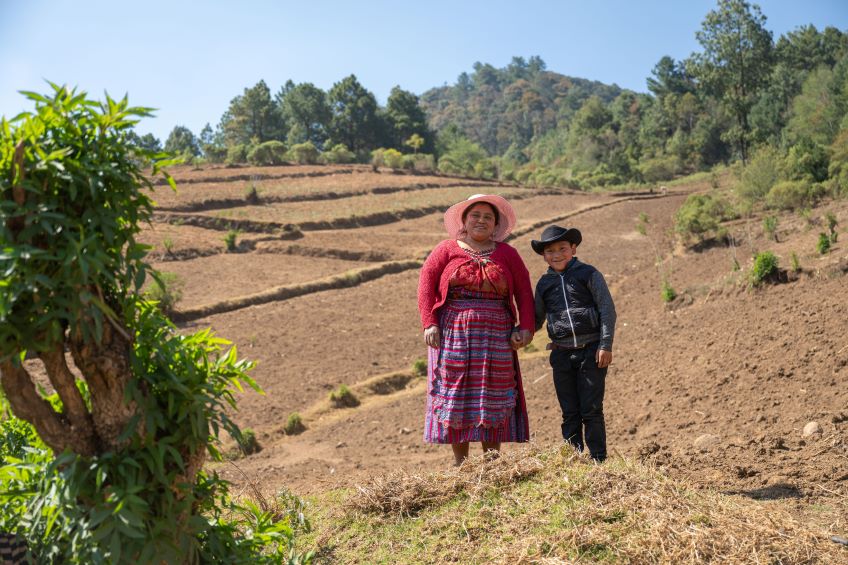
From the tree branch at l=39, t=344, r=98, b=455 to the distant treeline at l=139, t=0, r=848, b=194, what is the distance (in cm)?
1441

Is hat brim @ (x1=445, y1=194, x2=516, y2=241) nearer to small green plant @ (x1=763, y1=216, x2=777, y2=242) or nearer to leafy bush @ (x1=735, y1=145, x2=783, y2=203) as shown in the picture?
small green plant @ (x1=763, y1=216, x2=777, y2=242)

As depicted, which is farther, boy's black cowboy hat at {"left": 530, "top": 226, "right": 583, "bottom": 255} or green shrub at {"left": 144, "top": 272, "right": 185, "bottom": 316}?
green shrub at {"left": 144, "top": 272, "right": 185, "bottom": 316}

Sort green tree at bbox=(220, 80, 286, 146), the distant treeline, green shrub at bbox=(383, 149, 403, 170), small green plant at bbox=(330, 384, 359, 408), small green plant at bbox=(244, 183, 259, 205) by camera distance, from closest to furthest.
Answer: small green plant at bbox=(330, 384, 359, 408) → small green plant at bbox=(244, 183, 259, 205) → the distant treeline → green shrub at bbox=(383, 149, 403, 170) → green tree at bbox=(220, 80, 286, 146)

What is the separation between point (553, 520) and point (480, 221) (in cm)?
160

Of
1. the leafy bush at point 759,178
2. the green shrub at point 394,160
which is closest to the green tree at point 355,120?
the green shrub at point 394,160

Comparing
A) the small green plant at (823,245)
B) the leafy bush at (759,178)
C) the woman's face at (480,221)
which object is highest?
the leafy bush at (759,178)

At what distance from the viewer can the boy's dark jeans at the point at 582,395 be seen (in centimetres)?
384

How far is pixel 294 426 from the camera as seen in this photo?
7395 mm

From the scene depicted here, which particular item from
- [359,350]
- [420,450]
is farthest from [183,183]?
[420,450]

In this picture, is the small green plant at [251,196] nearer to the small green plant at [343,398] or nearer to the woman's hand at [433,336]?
the small green plant at [343,398]

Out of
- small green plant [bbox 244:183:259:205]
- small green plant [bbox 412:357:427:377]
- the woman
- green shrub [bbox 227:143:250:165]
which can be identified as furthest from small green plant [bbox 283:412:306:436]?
green shrub [bbox 227:143:250:165]

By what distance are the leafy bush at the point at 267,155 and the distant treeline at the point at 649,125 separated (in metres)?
0.09

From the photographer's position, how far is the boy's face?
3.96 m

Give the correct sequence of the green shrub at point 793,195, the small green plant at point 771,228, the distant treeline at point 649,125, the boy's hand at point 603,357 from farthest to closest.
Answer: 1. the distant treeline at point 649,125
2. the green shrub at point 793,195
3. the small green plant at point 771,228
4. the boy's hand at point 603,357
